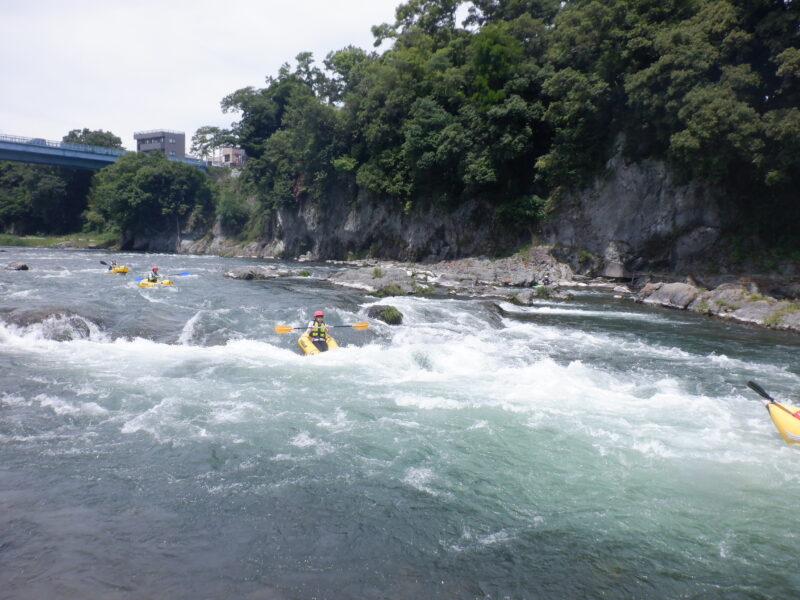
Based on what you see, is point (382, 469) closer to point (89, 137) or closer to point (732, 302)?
point (732, 302)

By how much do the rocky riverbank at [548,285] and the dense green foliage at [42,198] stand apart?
152 feet

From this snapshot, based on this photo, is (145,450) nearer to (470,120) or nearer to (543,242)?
(543,242)

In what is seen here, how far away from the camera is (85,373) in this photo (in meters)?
10.2

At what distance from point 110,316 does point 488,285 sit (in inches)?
637

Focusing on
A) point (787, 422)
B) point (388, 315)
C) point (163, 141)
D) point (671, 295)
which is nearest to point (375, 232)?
point (671, 295)

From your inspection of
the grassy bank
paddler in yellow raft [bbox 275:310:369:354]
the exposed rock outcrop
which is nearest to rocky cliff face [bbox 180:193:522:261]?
the exposed rock outcrop

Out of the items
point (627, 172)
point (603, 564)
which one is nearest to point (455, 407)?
point (603, 564)

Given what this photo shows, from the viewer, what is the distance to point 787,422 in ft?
25.6

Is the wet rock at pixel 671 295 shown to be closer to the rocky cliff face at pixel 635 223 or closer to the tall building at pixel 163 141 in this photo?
the rocky cliff face at pixel 635 223

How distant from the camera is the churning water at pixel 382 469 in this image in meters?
4.89

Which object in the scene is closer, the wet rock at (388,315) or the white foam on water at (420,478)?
the white foam on water at (420,478)

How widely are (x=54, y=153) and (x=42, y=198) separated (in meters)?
12.6

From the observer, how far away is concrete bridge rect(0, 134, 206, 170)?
47719 millimetres

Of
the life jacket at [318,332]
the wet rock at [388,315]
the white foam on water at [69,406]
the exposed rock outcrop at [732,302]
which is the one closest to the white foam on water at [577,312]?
the exposed rock outcrop at [732,302]
